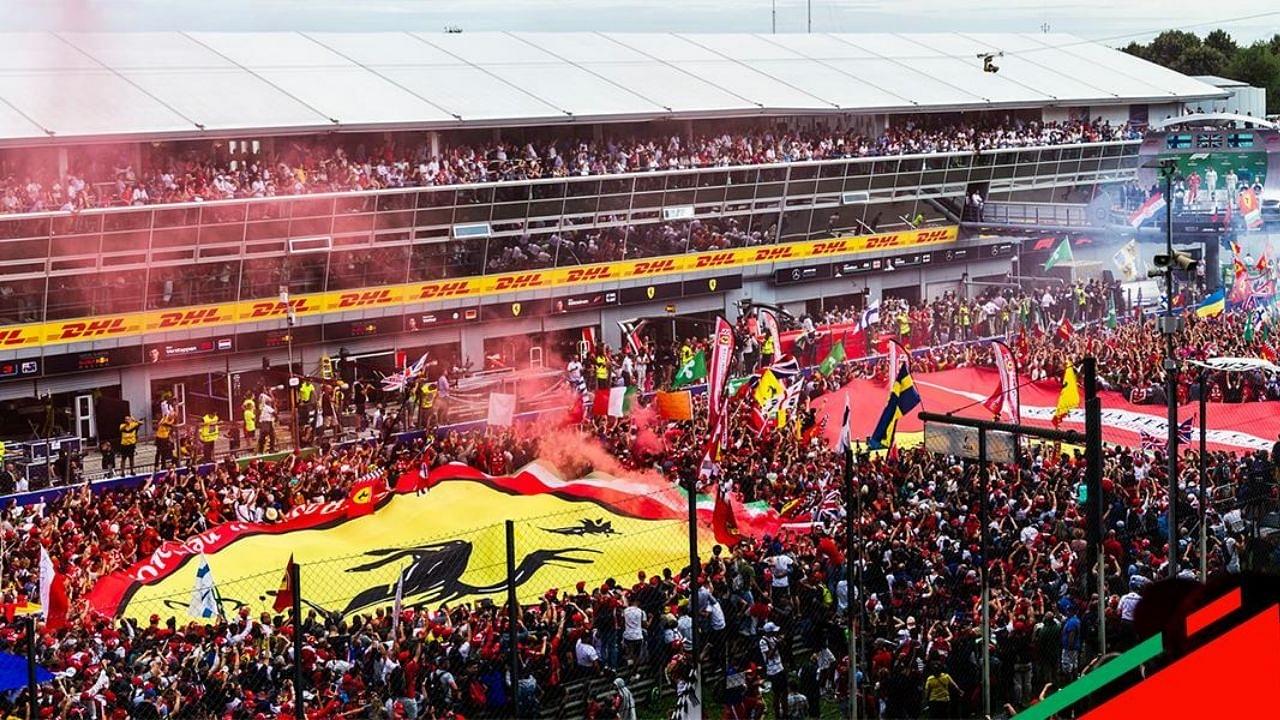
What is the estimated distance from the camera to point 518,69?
34469mm

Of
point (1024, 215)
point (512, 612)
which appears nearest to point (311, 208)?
point (1024, 215)

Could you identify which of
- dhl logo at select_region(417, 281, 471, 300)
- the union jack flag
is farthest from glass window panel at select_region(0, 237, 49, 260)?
the union jack flag

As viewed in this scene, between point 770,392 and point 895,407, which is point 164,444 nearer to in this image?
point 770,392

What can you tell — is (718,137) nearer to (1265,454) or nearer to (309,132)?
(309,132)

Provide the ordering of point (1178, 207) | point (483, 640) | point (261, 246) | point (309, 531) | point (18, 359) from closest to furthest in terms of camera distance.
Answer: point (483, 640), point (309, 531), point (18, 359), point (261, 246), point (1178, 207)

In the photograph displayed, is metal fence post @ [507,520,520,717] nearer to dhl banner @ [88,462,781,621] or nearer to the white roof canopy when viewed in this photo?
dhl banner @ [88,462,781,621]

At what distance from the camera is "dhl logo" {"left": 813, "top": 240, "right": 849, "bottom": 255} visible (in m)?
36.2

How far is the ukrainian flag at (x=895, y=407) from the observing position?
54.6 feet

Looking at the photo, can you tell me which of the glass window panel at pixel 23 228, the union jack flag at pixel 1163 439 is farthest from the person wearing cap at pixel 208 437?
the union jack flag at pixel 1163 439

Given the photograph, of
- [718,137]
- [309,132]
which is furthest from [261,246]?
[718,137]

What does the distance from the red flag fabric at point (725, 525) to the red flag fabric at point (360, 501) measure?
15.2 feet

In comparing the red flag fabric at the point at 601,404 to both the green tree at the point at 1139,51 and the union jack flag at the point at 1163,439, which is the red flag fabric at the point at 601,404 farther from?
the green tree at the point at 1139,51

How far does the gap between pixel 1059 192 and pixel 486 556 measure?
32.5 meters

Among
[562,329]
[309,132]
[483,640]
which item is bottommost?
[562,329]
